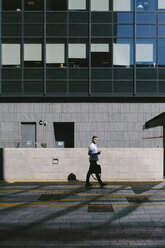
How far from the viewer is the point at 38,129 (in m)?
21.8

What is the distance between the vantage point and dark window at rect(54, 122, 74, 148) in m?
Answer: 22.5

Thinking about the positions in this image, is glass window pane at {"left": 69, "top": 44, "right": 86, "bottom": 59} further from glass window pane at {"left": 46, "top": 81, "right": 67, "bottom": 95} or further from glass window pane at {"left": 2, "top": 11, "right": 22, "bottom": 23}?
glass window pane at {"left": 2, "top": 11, "right": 22, "bottom": 23}

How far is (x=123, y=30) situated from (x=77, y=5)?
11.0 ft

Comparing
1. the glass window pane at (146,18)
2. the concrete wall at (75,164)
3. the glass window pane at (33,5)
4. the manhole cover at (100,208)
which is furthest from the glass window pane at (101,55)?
the manhole cover at (100,208)

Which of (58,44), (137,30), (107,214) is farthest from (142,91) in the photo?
(107,214)

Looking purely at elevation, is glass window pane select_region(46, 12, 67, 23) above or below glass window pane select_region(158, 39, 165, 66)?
above

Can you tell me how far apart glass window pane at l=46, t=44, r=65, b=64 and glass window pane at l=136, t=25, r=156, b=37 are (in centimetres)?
489

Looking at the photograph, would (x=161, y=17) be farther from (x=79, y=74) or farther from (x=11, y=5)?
(x=11, y=5)

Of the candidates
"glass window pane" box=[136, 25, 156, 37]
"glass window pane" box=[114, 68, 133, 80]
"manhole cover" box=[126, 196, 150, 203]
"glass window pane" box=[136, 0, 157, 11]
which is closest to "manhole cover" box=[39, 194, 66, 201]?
"manhole cover" box=[126, 196, 150, 203]

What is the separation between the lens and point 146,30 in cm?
2198

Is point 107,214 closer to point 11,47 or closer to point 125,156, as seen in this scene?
point 125,156

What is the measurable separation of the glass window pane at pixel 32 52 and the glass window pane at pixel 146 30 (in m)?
6.36

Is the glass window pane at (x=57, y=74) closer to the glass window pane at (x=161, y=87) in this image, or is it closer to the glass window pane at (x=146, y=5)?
the glass window pane at (x=161, y=87)

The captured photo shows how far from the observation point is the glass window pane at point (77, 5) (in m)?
22.1
